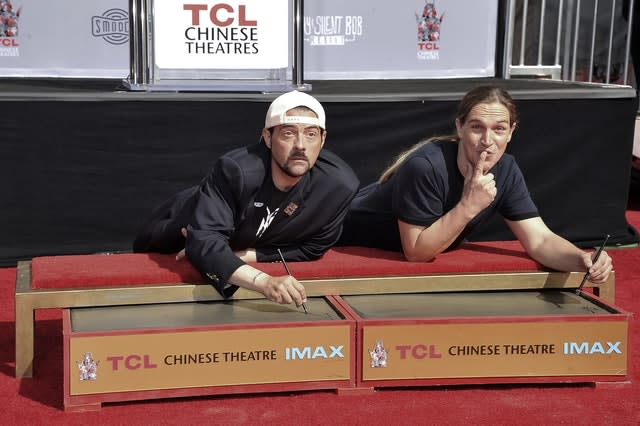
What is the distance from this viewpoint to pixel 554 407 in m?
3.44

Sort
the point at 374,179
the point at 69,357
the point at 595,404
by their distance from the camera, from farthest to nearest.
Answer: the point at 374,179
the point at 595,404
the point at 69,357

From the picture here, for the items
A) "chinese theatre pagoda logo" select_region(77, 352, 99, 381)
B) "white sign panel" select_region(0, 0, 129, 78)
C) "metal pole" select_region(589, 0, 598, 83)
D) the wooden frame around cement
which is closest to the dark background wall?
"white sign panel" select_region(0, 0, 129, 78)

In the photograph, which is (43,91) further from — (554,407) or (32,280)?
(554,407)

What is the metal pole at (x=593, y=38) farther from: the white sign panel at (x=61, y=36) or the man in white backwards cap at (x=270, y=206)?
the man in white backwards cap at (x=270, y=206)

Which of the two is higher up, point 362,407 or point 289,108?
point 289,108

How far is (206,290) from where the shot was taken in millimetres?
3664

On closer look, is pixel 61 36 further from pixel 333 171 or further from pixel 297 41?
pixel 333 171

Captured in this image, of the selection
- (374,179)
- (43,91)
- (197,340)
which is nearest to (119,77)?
(43,91)

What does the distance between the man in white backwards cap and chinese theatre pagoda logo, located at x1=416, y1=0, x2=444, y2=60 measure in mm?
3291

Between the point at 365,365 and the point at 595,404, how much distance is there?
79cm

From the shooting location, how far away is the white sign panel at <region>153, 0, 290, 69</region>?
5367mm

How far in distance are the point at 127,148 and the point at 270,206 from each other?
70.7 inches

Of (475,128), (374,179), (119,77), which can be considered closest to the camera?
(475,128)

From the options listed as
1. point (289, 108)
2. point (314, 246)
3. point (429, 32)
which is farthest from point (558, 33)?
point (289, 108)
